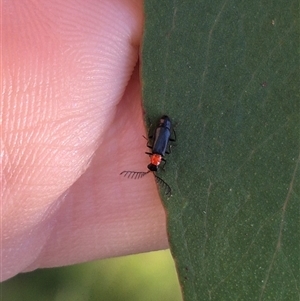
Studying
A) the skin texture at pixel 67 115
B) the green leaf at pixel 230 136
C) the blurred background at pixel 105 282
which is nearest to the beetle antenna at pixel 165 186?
the green leaf at pixel 230 136

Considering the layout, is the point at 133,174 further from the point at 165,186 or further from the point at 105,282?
the point at 105,282

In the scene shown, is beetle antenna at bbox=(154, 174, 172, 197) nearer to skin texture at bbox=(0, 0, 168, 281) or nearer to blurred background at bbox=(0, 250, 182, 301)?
skin texture at bbox=(0, 0, 168, 281)

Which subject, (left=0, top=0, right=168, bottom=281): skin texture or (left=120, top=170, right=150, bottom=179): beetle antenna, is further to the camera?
(left=120, top=170, right=150, bottom=179): beetle antenna

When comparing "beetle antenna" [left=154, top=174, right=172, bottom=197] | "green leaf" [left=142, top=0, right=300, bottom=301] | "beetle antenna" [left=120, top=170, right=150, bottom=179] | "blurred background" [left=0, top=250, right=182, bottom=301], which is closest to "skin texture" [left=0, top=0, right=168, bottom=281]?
"beetle antenna" [left=120, top=170, right=150, bottom=179]

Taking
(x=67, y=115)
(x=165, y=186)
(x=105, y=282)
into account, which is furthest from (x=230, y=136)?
(x=105, y=282)

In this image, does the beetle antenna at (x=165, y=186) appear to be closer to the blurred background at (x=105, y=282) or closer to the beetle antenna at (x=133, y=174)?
the beetle antenna at (x=133, y=174)

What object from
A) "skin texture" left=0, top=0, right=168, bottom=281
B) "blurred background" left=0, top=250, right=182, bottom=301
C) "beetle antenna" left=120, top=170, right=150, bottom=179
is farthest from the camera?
"blurred background" left=0, top=250, right=182, bottom=301

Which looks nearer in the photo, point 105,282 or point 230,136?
point 230,136
